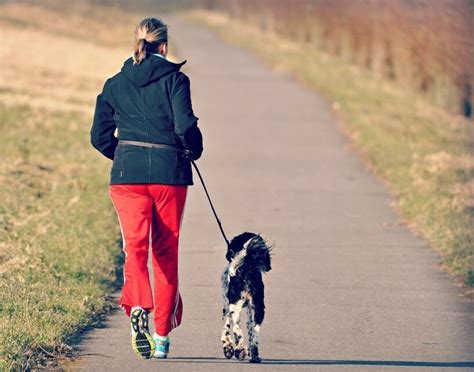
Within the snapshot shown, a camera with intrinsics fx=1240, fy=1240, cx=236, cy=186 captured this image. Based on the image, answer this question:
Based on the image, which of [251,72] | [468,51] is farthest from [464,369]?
[251,72]

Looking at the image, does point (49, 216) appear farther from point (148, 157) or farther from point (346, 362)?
point (346, 362)

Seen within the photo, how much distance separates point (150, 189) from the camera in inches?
274

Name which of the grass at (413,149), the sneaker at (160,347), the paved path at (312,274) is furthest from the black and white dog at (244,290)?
the grass at (413,149)

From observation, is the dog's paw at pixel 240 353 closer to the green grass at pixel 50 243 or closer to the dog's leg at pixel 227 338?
the dog's leg at pixel 227 338

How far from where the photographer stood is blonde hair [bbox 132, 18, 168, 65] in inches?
271

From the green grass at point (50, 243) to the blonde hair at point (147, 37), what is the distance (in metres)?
1.72

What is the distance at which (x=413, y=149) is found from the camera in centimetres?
1742

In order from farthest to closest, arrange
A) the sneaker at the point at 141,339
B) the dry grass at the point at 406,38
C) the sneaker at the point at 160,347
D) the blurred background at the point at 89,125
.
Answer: the dry grass at the point at 406,38, the blurred background at the point at 89,125, the sneaker at the point at 160,347, the sneaker at the point at 141,339

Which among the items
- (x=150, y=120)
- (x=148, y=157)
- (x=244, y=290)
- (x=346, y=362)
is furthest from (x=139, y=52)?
(x=346, y=362)

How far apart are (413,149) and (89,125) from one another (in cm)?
565

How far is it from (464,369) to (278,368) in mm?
1045

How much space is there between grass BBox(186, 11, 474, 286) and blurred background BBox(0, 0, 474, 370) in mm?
34

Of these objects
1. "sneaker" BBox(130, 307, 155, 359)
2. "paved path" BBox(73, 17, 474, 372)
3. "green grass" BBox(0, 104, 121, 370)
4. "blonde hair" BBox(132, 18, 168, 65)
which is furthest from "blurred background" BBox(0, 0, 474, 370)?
"blonde hair" BBox(132, 18, 168, 65)

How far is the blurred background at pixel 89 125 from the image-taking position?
28.7 ft
